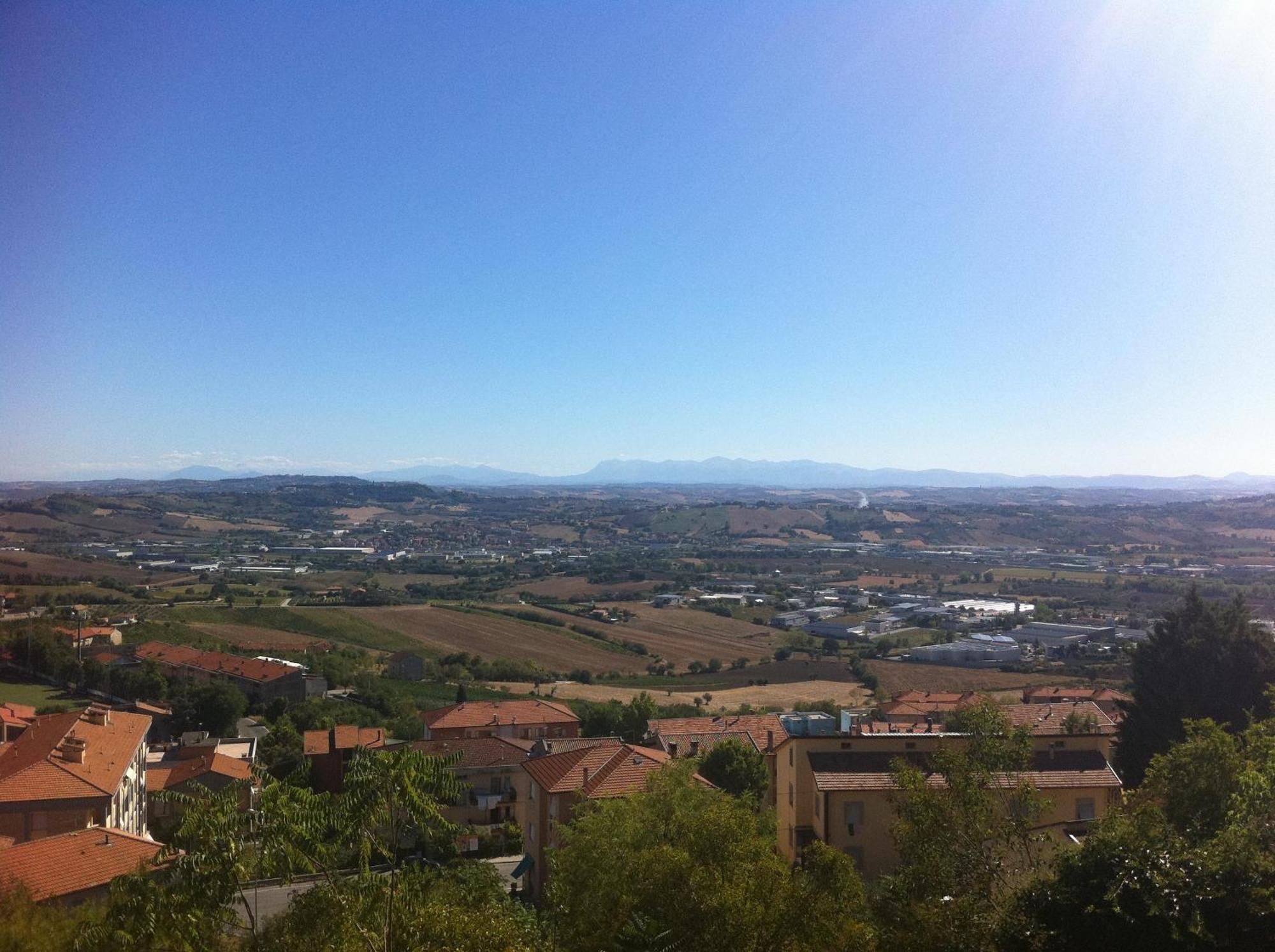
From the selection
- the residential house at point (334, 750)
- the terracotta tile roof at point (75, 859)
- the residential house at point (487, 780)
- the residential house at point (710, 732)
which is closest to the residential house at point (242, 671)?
the residential house at point (334, 750)

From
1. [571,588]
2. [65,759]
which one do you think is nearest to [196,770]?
[65,759]

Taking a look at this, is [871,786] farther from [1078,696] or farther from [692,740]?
[1078,696]

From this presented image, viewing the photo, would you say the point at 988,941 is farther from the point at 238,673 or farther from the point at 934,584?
the point at 934,584

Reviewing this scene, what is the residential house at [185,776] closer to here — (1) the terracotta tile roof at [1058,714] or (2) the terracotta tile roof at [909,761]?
(2) the terracotta tile roof at [909,761]

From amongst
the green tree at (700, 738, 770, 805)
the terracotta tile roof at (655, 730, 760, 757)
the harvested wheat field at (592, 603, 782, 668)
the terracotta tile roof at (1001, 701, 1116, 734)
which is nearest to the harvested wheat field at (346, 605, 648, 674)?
the harvested wheat field at (592, 603, 782, 668)

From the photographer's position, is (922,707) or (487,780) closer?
(487,780)

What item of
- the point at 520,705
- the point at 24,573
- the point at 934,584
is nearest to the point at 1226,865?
the point at 520,705
